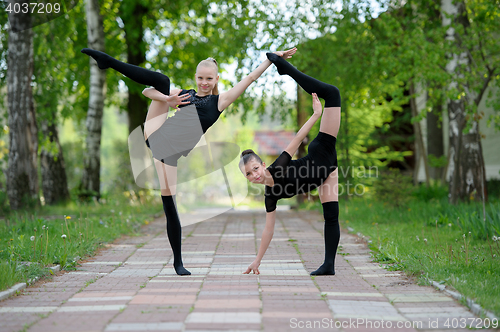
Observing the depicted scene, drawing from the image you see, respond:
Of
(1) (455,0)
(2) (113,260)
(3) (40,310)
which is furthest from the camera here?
(1) (455,0)

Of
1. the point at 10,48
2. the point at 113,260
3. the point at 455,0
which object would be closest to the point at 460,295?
the point at 113,260

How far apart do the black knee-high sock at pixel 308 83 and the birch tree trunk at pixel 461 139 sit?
686 centimetres

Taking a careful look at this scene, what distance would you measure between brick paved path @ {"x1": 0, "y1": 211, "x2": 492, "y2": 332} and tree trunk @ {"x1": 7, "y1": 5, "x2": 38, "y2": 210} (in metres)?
4.53

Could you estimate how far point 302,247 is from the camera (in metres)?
7.14

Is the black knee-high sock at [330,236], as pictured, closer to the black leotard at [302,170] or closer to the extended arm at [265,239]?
the black leotard at [302,170]

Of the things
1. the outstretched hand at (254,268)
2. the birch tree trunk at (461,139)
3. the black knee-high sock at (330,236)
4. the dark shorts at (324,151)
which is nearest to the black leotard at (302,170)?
the dark shorts at (324,151)

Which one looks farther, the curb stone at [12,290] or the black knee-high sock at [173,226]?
the black knee-high sock at [173,226]

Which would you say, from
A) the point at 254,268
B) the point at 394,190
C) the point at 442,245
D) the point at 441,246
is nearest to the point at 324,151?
the point at 254,268

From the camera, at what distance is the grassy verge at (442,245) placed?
432 centimetres

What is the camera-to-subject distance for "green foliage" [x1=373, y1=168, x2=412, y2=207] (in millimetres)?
10852

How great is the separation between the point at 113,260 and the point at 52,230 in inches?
64.6

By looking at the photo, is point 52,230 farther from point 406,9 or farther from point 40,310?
point 406,9

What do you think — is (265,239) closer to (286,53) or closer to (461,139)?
(286,53)

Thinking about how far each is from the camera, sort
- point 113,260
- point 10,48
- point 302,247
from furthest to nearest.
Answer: point 10,48 → point 302,247 → point 113,260
